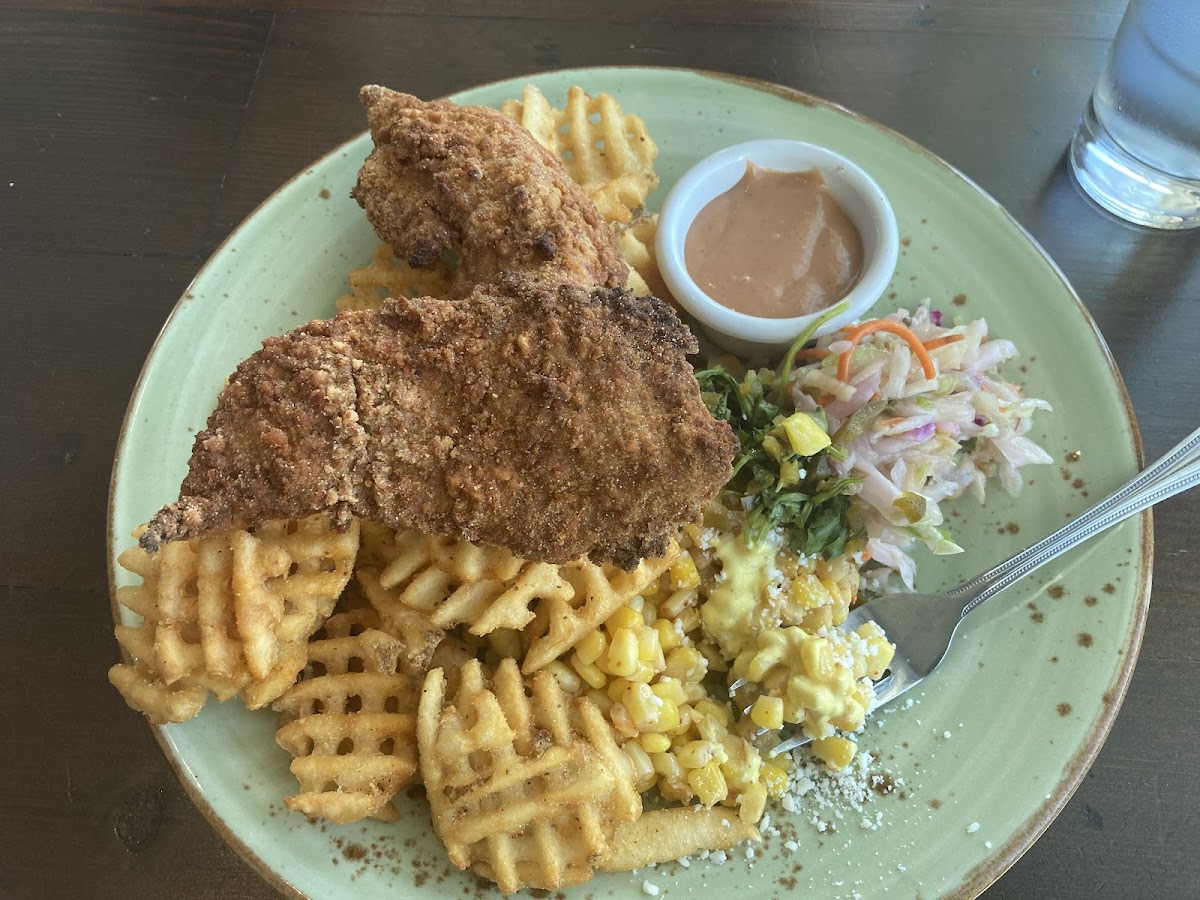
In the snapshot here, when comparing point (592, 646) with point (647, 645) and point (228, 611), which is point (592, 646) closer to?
point (647, 645)

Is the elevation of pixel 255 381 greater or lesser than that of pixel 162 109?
greater

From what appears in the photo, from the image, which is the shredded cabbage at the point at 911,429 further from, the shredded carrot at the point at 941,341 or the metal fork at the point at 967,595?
the metal fork at the point at 967,595

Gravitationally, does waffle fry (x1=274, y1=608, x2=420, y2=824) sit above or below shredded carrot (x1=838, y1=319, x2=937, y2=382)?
below

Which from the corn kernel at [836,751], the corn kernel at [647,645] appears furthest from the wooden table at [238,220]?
the corn kernel at [647,645]

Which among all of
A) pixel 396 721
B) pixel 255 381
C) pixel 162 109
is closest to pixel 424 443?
pixel 255 381

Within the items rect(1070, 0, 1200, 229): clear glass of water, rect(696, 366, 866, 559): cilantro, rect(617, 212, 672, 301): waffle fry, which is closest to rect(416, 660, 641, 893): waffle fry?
rect(696, 366, 866, 559): cilantro

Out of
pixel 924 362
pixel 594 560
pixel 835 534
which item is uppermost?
pixel 924 362

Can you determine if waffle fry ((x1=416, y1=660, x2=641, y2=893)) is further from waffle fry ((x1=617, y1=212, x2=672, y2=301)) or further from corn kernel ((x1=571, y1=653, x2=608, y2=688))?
waffle fry ((x1=617, y1=212, x2=672, y2=301))

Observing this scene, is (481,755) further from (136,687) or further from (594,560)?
(136,687)
